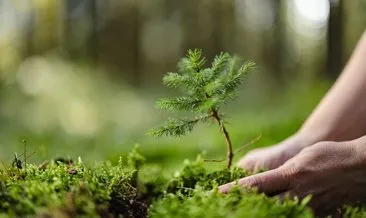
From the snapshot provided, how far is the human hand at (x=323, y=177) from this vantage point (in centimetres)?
171

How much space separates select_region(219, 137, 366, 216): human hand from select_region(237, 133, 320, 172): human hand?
0.59m

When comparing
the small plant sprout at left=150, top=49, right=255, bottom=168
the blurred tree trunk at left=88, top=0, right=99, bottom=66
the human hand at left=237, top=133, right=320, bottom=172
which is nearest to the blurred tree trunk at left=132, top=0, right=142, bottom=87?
the blurred tree trunk at left=88, top=0, right=99, bottom=66

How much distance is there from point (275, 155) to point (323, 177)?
→ 0.76 m

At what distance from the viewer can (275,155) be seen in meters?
2.51

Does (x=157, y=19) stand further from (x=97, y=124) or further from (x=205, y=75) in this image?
(x=205, y=75)

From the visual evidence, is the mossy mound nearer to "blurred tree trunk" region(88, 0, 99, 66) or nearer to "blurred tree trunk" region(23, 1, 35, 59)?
"blurred tree trunk" region(23, 1, 35, 59)

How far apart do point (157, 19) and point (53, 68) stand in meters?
9.14

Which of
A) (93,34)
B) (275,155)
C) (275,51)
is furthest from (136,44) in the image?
(275,155)

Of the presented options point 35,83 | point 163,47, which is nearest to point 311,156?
point 35,83

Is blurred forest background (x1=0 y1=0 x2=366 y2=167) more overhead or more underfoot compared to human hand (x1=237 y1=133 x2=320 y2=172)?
more overhead

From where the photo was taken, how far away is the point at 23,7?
18.9 m

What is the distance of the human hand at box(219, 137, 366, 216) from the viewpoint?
1.71 metres

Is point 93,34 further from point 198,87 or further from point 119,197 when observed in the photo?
point 119,197

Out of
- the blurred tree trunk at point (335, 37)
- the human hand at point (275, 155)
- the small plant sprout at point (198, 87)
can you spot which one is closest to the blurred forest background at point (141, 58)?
the blurred tree trunk at point (335, 37)
